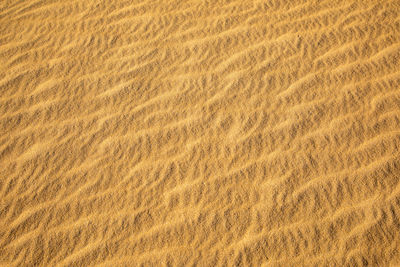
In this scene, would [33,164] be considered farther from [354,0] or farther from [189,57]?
[354,0]

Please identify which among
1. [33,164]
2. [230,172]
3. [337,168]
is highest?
[33,164]

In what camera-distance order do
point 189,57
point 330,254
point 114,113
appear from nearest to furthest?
point 330,254
point 114,113
point 189,57

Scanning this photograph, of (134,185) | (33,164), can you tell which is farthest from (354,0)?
(33,164)

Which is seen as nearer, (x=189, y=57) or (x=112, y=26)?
(x=189, y=57)

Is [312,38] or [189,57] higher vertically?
[189,57]

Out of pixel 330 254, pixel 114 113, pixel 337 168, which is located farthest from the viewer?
pixel 114 113

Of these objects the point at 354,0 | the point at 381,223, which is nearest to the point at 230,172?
the point at 381,223
